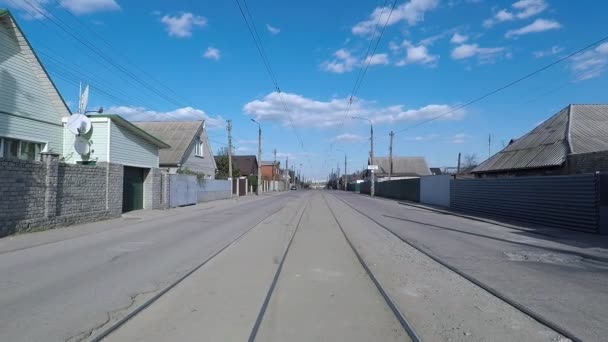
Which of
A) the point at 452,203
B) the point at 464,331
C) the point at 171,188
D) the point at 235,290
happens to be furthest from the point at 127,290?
the point at 452,203

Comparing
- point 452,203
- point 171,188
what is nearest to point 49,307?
point 171,188

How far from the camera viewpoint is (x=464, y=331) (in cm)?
521

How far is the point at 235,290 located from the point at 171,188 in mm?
23225

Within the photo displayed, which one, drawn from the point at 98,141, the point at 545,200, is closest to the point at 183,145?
the point at 98,141

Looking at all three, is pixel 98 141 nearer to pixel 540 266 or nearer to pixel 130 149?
pixel 130 149

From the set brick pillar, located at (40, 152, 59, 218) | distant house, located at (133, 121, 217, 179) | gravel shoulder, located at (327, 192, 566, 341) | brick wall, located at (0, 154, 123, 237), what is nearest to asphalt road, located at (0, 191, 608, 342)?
gravel shoulder, located at (327, 192, 566, 341)

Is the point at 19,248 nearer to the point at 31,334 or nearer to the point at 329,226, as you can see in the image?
the point at 31,334

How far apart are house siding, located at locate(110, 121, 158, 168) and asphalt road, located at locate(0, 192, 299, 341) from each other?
26.9 feet

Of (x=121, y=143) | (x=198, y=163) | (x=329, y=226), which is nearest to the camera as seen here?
(x=329, y=226)

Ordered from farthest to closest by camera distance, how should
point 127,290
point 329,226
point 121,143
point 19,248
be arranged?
point 121,143 < point 329,226 < point 19,248 < point 127,290

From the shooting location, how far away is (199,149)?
145 feet

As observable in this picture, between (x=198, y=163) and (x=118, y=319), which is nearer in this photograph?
(x=118, y=319)

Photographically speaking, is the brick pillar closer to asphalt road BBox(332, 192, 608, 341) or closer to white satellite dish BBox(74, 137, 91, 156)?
white satellite dish BBox(74, 137, 91, 156)

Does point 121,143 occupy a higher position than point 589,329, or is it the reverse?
point 121,143
